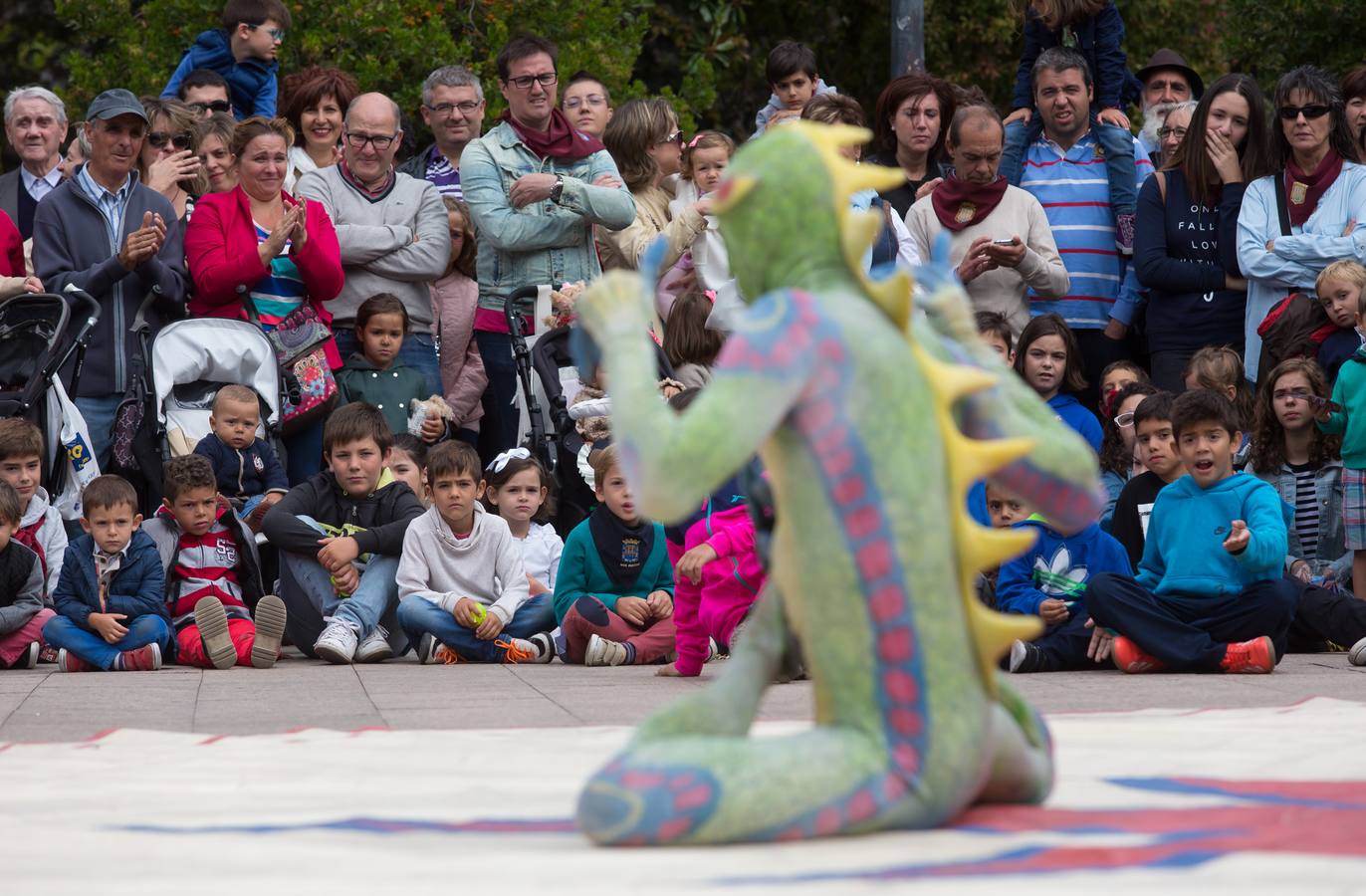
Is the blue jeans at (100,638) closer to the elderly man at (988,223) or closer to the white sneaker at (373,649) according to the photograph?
the white sneaker at (373,649)

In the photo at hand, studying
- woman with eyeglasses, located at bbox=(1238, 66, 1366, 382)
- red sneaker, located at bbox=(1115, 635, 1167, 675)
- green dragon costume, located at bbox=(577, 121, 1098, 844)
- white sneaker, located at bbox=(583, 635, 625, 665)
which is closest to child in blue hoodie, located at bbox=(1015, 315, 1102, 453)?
woman with eyeglasses, located at bbox=(1238, 66, 1366, 382)

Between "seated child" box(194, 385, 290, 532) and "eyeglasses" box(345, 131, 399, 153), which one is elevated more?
"eyeglasses" box(345, 131, 399, 153)

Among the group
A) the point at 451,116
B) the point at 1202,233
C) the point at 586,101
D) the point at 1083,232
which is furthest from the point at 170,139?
the point at 1202,233

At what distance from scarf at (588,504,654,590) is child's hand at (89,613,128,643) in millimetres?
2093

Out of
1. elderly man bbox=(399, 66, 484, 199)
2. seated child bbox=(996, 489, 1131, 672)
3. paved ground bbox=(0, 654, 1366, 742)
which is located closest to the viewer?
paved ground bbox=(0, 654, 1366, 742)

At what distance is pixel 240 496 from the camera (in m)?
9.05

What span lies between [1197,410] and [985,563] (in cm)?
439

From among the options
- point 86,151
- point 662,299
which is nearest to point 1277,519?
point 662,299

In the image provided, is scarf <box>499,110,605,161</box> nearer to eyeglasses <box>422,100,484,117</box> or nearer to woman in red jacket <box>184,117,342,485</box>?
eyeglasses <box>422,100,484,117</box>

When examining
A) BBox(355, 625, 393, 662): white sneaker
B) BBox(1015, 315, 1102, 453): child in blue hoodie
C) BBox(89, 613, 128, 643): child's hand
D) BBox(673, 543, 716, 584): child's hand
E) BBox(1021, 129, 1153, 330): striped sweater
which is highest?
BBox(1021, 129, 1153, 330): striped sweater

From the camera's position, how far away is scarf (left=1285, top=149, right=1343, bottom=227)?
30.5 ft

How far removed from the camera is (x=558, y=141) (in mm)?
9766

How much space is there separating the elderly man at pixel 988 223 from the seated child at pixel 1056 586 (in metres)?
2.17

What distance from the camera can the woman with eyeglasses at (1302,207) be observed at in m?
9.12
